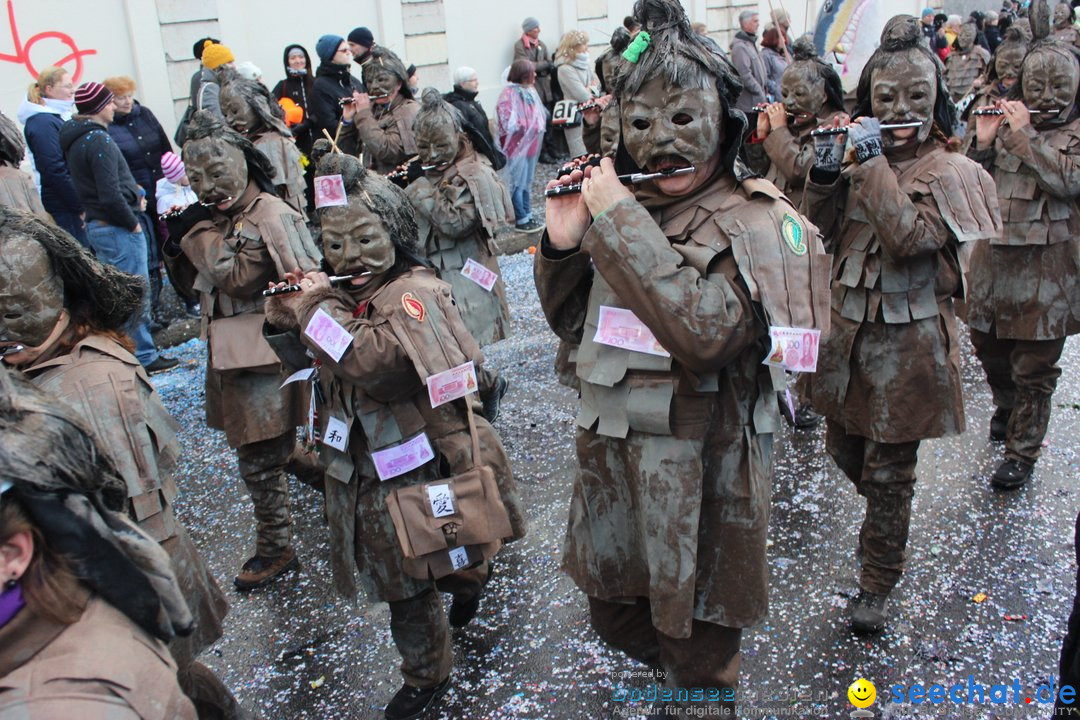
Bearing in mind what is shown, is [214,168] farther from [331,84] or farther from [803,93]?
[331,84]

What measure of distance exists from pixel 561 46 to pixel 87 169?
7.31m

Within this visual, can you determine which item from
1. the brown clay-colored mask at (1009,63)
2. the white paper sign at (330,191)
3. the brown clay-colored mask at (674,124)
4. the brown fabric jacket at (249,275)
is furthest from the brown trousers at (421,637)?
the brown clay-colored mask at (1009,63)

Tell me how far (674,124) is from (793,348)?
0.71 meters

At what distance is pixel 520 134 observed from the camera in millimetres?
Answer: 11422

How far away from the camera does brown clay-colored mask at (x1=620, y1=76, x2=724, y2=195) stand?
2.49 metres

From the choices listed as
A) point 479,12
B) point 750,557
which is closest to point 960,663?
point 750,557

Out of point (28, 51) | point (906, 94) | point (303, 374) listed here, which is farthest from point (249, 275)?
point (28, 51)

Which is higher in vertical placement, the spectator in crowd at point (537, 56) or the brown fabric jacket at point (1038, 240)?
the spectator in crowd at point (537, 56)

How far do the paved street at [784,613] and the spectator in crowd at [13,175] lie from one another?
2309mm

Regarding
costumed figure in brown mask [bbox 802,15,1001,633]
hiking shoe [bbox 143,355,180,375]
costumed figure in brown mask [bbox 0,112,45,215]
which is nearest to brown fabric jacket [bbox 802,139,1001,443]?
costumed figure in brown mask [bbox 802,15,1001,633]

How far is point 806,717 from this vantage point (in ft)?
10.8

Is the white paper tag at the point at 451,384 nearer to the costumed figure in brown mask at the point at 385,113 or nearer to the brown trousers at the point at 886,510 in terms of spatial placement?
the brown trousers at the point at 886,510

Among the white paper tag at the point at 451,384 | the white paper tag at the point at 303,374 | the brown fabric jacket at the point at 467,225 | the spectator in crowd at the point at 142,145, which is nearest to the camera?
the white paper tag at the point at 451,384

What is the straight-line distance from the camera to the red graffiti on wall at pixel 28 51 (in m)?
8.95
